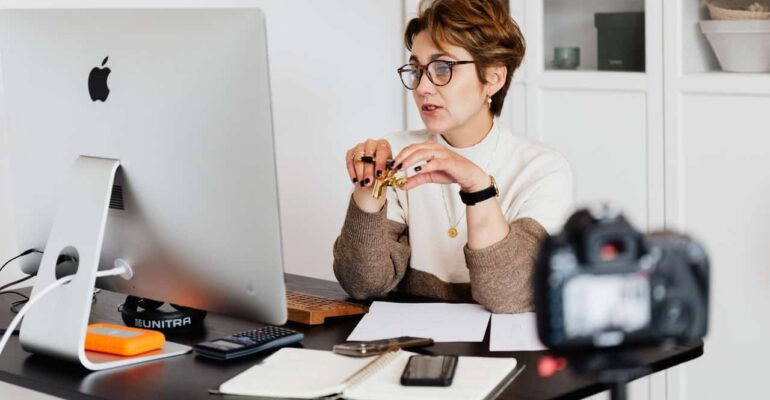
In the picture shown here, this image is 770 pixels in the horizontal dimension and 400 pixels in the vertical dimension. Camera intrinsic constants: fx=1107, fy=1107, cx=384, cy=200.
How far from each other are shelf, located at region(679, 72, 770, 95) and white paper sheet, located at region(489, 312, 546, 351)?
3.71 feet

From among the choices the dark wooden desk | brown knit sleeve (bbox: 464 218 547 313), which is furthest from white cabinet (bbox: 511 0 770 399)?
the dark wooden desk

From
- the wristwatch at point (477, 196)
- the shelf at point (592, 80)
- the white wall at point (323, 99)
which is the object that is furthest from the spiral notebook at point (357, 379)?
the white wall at point (323, 99)

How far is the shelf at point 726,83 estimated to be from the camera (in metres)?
2.66

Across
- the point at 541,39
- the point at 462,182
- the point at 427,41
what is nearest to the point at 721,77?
the point at 541,39

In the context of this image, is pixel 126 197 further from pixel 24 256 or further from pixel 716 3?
pixel 716 3

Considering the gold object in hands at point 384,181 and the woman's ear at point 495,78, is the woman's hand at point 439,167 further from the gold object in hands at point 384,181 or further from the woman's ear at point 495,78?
the woman's ear at point 495,78

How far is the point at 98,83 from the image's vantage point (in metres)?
1.60

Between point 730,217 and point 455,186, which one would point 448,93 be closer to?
point 455,186

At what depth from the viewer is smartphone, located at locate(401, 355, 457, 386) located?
1396 mm

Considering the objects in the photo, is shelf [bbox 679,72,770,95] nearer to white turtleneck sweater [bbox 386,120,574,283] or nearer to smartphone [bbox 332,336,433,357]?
white turtleneck sweater [bbox 386,120,574,283]

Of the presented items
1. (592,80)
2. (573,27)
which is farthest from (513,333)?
(573,27)

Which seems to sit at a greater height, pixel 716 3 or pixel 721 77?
pixel 716 3

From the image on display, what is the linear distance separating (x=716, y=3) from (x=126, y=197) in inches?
71.0

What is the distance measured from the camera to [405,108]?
11.7 ft
